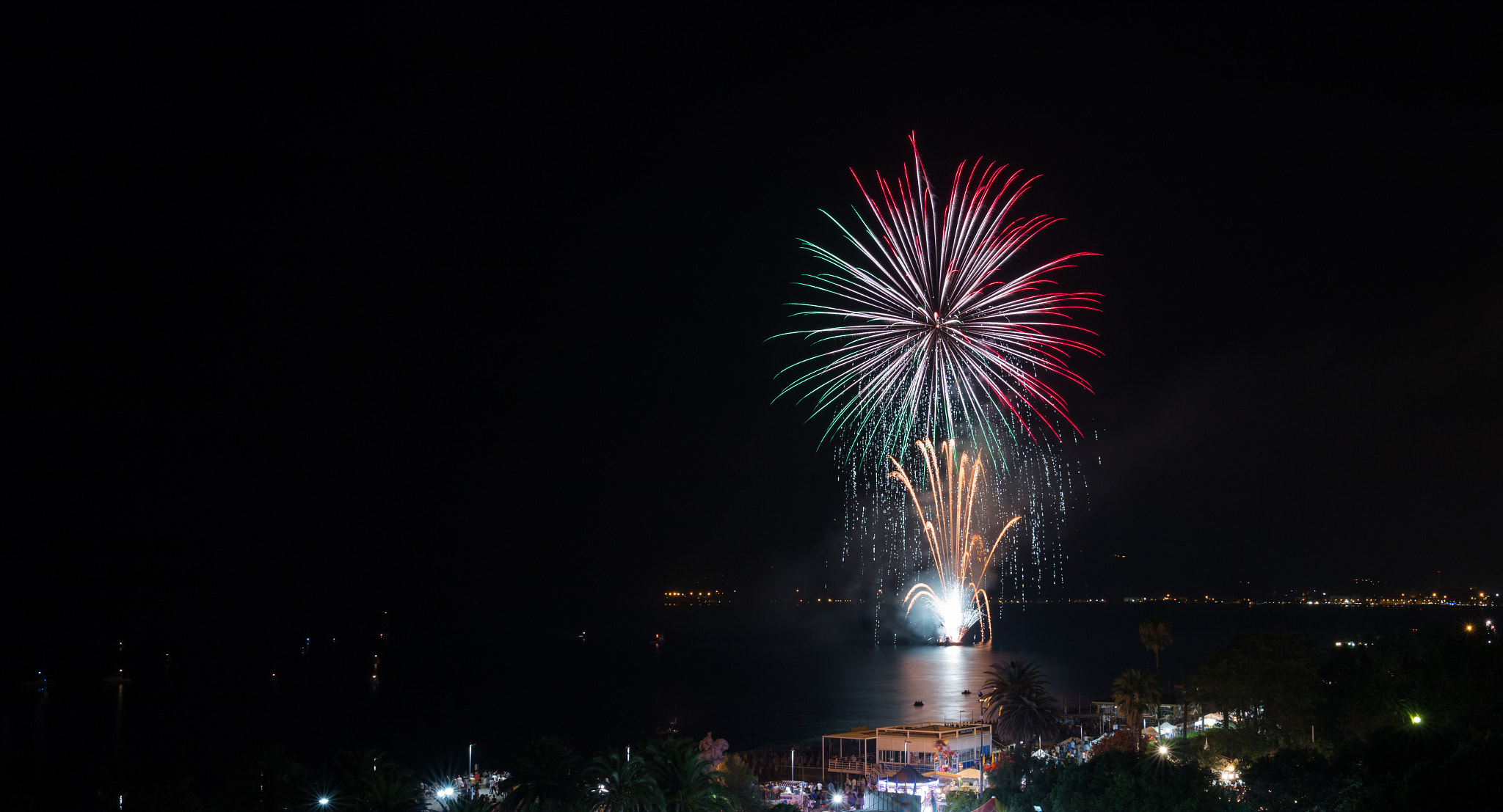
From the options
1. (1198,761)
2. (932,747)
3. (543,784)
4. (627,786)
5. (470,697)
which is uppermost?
(627,786)

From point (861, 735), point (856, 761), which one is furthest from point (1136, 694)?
point (856, 761)

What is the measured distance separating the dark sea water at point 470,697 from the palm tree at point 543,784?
37590 mm

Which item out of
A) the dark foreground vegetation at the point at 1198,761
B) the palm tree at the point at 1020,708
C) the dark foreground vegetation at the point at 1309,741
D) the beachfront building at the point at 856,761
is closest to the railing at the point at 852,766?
the beachfront building at the point at 856,761

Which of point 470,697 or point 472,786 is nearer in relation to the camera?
point 472,786

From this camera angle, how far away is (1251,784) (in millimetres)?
27844

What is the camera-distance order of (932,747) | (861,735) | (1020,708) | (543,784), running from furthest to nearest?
(861,735)
(932,747)
(1020,708)
(543,784)

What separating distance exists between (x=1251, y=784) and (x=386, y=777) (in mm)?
23293

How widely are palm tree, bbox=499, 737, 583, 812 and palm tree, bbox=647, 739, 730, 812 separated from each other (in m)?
2.57

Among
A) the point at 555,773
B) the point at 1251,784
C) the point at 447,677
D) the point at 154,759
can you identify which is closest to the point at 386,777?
the point at 555,773

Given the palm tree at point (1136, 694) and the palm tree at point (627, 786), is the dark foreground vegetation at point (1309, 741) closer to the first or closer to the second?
the palm tree at point (1136, 694)

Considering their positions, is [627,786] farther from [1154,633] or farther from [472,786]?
[1154,633]

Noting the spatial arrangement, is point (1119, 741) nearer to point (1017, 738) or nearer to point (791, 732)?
point (1017, 738)

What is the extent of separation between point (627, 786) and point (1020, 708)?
761 inches

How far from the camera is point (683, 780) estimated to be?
88.4ft
